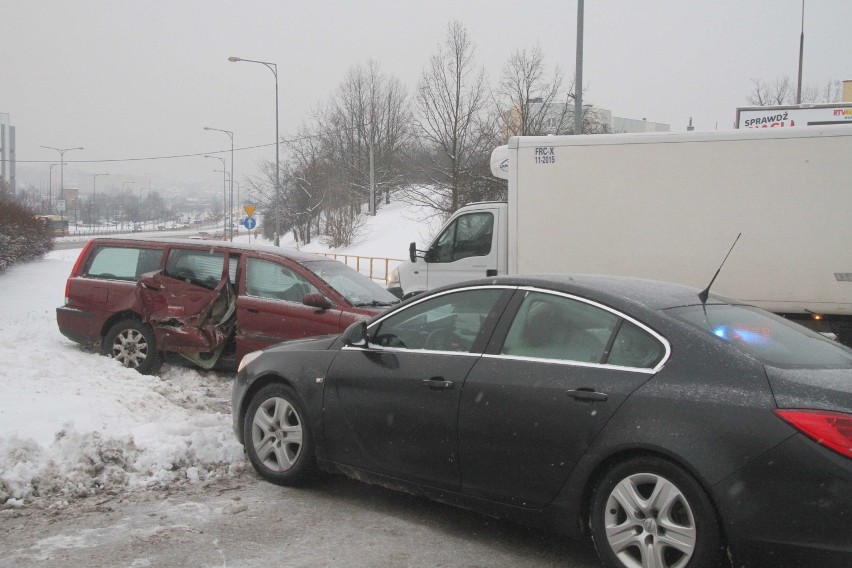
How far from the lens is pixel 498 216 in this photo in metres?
11.8

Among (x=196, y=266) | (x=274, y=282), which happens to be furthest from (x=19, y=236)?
(x=274, y=282)

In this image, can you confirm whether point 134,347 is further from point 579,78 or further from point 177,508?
point 579,78

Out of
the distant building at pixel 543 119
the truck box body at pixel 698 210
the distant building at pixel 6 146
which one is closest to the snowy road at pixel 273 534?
the truck box body at pixel 698 210

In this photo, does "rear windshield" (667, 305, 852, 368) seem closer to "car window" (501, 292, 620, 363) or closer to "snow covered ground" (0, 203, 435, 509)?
"car window" (501, 292, 620, 363)

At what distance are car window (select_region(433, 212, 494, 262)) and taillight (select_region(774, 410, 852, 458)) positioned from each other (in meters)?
8.55

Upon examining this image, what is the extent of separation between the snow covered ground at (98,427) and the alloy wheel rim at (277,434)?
14.8 inches

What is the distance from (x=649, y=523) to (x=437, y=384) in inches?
55.7

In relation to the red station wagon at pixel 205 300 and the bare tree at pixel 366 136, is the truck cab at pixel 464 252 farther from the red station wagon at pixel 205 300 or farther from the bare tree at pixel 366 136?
the bare tree at pixel 366 136

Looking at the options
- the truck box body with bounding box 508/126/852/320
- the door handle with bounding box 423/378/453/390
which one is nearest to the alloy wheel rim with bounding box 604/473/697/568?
the door handle with bounding box 423/378/453/390

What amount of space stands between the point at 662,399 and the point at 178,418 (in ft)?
14.4

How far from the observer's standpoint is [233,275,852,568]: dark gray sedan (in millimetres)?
3430

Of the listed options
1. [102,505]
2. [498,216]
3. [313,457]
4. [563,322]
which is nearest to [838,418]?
[563,322]

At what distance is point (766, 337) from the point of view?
4.10 metres

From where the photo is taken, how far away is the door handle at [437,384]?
457 cm
